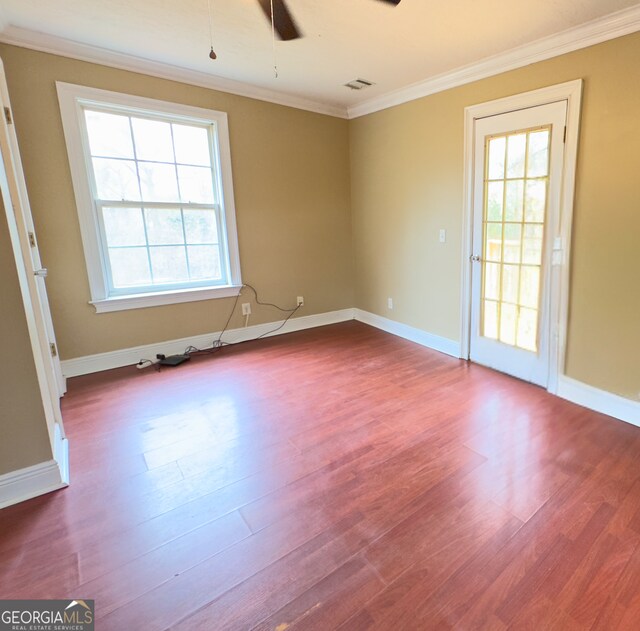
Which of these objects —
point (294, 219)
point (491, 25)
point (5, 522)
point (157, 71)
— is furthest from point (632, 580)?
point (157, 71)

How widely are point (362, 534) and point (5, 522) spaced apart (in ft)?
5.13

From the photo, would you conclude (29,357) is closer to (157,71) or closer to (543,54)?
(157,71)

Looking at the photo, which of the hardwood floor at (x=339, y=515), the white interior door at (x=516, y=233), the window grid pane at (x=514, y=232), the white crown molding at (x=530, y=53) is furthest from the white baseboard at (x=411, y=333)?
the white crown molding at (x=530, y=53)

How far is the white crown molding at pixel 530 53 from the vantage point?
6.96 ft

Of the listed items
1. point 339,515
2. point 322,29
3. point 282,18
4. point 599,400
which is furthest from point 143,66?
point 599,400

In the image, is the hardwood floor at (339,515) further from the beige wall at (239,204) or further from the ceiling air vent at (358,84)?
the ceiling air vent at (358,84)

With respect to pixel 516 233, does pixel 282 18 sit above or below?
above

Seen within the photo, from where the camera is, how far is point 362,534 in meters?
1.53

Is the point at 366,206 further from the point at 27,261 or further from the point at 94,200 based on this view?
the point at 27,261

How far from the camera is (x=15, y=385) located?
1.68 m

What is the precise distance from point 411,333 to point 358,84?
246 centimetres

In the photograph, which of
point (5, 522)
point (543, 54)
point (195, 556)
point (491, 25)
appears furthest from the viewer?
point (543, 54)

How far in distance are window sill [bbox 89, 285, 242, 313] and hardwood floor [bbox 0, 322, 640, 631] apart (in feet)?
2.77

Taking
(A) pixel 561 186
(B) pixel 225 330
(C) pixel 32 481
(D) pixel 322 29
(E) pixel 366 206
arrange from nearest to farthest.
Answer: (C) pixel 32 481, (D) pixel 322 29, (A) pixel 561 186, (B) pixel 225 330, (E) pixel 366 206
